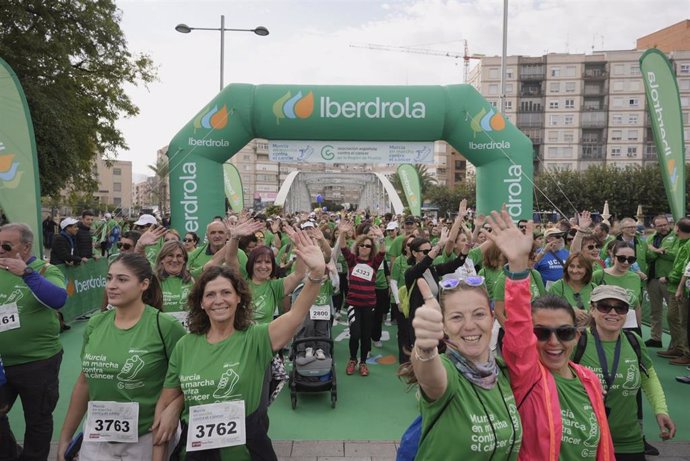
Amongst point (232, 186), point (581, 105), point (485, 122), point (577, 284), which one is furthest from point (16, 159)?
point (581, 105)

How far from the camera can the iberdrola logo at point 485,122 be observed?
29.0 ft

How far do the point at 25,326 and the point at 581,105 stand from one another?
2787 inches

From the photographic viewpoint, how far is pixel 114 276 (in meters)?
2.59

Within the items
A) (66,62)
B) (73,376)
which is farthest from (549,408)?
(66,62)

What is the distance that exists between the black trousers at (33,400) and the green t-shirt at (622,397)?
3.43 metres

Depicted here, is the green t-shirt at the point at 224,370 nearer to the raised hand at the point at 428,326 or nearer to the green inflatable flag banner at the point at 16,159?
the raised hand at the point at 428,326

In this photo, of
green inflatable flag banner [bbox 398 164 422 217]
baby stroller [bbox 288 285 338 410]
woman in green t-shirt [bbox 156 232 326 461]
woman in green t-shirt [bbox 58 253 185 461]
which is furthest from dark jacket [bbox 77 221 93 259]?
green inflatable flag banner [bbox 398 164 422 217]

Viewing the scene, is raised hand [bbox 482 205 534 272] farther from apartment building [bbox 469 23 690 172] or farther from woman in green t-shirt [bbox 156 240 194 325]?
apartment building [bbox 469 23 690 172]

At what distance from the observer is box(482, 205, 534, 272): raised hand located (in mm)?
2020

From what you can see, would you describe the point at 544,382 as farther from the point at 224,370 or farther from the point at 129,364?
the point at 129,364

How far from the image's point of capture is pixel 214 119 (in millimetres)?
8867

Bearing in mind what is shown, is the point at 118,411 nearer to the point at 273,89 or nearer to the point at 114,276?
the point at 114,276

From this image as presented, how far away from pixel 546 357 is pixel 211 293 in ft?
5.34

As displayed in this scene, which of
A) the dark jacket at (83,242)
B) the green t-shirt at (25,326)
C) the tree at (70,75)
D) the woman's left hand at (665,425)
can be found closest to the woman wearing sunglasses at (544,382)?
the woman's left hand at (665,425)
